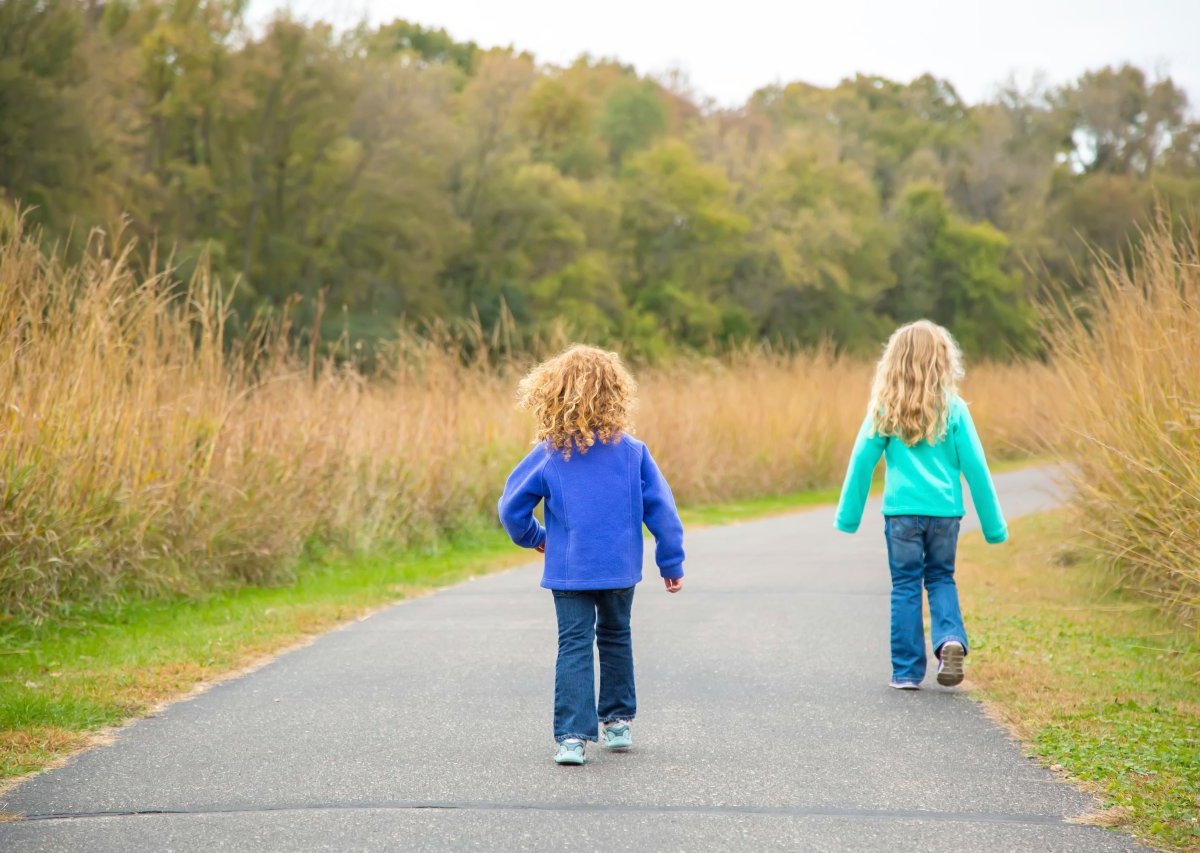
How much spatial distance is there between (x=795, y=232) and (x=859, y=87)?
26.1 m

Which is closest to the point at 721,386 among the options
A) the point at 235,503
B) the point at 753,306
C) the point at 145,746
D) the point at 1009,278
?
the point at 235,503

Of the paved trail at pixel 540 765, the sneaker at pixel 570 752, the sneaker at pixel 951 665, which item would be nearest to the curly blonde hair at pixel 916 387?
the sneaker at pixel 951 665

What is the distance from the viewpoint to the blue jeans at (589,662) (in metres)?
5.30

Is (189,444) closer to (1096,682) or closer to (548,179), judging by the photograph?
(1096,682)

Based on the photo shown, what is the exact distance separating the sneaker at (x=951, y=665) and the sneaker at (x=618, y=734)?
6.10 feet

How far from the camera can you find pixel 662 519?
18.1 ft

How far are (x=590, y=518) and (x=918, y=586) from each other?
2218mm

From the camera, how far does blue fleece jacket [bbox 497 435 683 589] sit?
17.6 feet

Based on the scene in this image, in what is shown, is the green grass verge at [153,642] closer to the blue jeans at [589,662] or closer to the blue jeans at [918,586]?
the blue jeans at [589,662]

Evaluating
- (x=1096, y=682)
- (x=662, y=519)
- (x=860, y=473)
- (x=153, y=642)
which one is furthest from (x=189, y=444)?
(x=1096, y=682)

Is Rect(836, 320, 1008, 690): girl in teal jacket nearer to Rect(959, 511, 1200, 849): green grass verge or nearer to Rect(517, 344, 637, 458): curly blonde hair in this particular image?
Rect(959, 511, 1200, 849): green grass verge

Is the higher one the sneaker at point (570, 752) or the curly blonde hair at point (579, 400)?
the curly blonde hair at point (579, 400)

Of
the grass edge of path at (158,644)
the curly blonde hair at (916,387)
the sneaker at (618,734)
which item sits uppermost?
the curly blonde hair at (916,387)

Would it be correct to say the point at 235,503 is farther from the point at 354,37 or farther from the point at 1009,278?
the point at 1009,278
